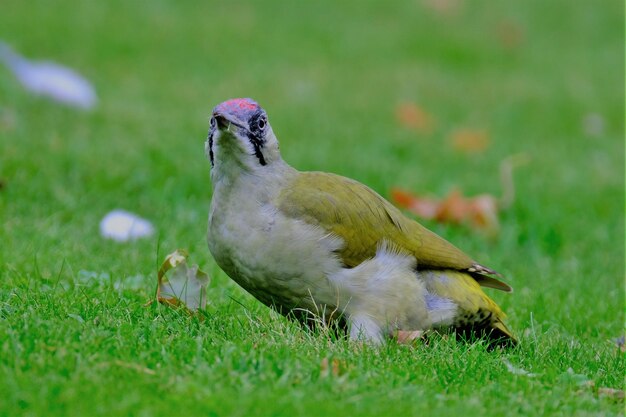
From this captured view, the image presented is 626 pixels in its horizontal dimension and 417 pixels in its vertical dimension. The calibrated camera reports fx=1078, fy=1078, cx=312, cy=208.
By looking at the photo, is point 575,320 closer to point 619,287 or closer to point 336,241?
point 619,287

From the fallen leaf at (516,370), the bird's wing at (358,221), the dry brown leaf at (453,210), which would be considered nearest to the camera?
the fallen leaf at (516,370)

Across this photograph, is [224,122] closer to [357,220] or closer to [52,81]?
[357,220]

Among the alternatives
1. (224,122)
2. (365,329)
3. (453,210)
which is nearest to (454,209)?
(453,210)

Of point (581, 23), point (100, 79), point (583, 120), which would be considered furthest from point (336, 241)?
point (581, 23)

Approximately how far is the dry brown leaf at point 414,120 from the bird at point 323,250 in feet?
18.4

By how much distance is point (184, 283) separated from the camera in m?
4.85

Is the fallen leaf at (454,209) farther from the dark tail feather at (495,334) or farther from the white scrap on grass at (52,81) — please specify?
the white scrap on grass at (52,81)

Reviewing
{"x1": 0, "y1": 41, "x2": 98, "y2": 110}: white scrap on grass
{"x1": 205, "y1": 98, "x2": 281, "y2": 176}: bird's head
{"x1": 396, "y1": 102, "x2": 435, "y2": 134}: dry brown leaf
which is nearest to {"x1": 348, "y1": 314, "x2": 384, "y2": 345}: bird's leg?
{"x1": 205, "y1": 98, "x2": 281, "y2": 176}: bird's head

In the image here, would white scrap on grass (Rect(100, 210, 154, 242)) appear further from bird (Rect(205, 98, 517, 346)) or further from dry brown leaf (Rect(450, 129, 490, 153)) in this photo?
dry brown leaf (Rect(450, 129, 490, 153))

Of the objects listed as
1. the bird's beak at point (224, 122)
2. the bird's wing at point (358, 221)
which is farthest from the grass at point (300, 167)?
the bird's beak at point (224, 122)

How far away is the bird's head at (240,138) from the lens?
461cm

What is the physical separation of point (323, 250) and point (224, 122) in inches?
27.4

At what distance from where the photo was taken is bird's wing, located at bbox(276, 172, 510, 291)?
15.6 ft

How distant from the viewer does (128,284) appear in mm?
5164
